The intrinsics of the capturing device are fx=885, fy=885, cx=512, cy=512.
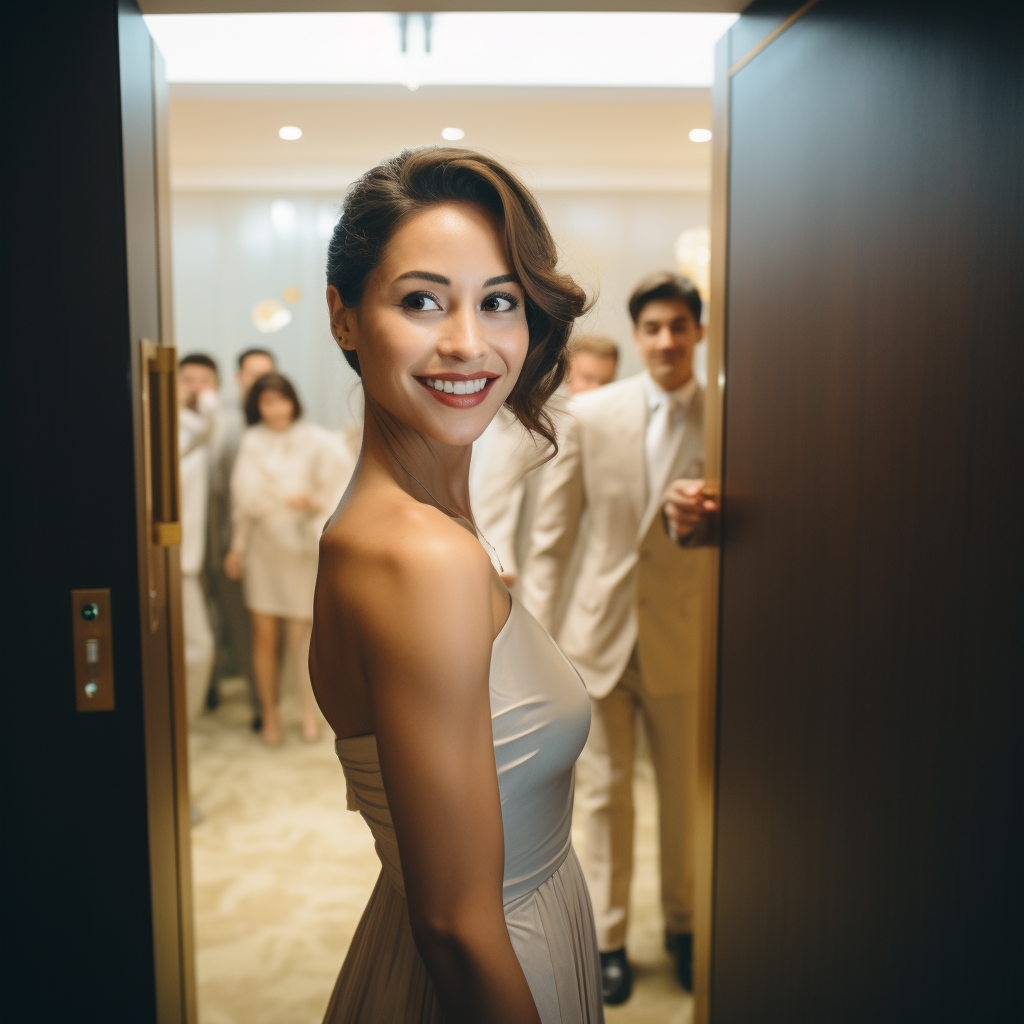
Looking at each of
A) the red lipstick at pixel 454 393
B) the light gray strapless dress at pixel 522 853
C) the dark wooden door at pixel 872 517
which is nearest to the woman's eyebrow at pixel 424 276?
the red lipstick at pixel 454 393

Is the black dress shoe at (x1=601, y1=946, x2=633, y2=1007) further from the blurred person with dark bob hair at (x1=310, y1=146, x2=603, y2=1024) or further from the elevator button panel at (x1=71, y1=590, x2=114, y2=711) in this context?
the elevator button panel at (x1=71, y1=590, x2=114, y2=711)

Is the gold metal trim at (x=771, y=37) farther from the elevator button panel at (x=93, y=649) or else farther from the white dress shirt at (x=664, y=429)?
the elevator button panel at (x=93, y=649)

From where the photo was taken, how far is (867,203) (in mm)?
1275

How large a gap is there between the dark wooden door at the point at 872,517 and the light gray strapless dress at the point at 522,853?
46 cm

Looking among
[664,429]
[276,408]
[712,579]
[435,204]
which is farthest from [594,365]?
[435,204]

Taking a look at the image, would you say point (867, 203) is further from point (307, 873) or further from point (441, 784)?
point (307, 873)

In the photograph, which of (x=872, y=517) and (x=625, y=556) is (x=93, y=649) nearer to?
(x=872, y=517)

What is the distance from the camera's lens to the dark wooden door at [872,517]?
3.42 feet

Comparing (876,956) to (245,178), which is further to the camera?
(245,178)

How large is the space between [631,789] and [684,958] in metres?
0.50

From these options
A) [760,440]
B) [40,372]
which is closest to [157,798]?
[40,372]

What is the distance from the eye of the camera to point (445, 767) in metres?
0.83

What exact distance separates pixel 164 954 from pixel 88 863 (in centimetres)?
25

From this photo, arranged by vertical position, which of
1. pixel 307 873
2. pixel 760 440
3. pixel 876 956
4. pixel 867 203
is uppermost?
pixel 867 203
